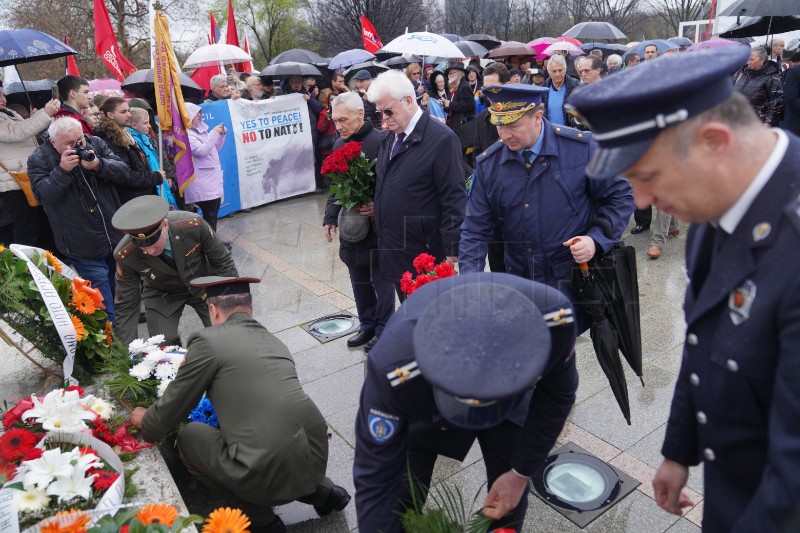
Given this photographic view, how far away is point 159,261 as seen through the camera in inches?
160

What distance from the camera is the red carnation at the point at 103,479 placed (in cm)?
247

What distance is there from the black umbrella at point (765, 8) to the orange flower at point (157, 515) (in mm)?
8276

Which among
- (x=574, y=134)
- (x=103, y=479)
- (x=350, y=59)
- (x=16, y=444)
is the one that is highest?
(x=350, y=59)

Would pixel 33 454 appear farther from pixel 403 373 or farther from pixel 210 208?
pixel 210 208

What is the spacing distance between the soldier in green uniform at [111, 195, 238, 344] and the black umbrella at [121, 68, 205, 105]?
5.68m

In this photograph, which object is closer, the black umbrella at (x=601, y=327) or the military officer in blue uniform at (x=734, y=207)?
the military officer in blue uniform at (x=734, y=207)

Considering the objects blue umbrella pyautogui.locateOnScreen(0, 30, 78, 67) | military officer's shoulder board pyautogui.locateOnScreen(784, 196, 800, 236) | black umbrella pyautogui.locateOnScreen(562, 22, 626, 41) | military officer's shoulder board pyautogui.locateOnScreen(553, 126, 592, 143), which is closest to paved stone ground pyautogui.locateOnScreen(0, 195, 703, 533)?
military officer's shoulder board pyautogui.locateOnScreen(784, 196, 800, 236)

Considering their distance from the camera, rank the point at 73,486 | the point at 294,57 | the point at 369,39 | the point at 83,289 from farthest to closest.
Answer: the point at 369,39, the point at 294,57, the point at 83,289, the point at 73,486

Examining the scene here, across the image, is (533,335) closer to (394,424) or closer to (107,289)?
(394,424)

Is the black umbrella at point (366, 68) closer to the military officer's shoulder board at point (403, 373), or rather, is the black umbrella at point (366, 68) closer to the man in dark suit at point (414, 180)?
the man in dark suit at point (414, 180)

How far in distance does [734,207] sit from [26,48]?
7.41m

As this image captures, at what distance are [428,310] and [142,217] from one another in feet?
9.34

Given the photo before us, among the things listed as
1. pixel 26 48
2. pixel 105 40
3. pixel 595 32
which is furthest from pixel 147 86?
pixel 595 32

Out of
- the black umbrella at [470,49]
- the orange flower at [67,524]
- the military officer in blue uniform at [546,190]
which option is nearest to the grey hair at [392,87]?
the military officer in blue uniform at [546,190]
